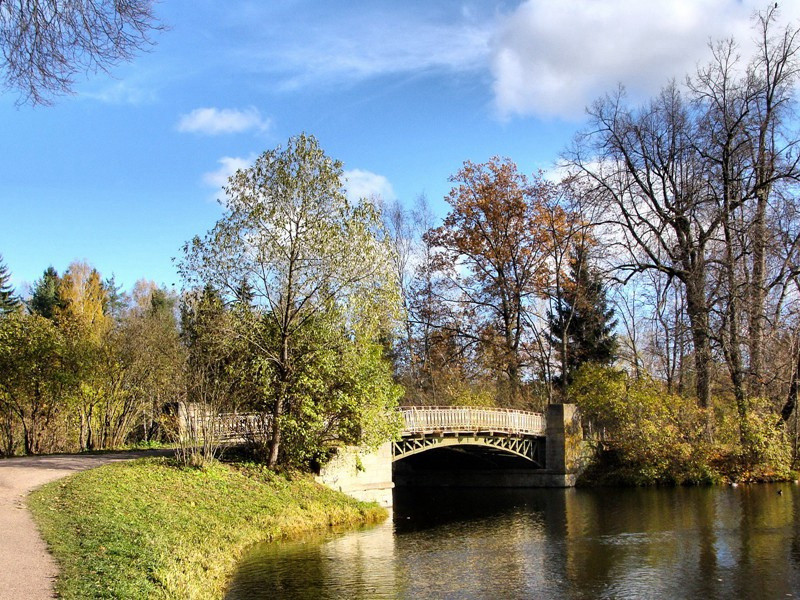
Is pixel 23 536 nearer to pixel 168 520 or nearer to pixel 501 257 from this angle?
pixel 168 520

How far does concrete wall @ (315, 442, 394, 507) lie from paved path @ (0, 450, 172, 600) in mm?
6781

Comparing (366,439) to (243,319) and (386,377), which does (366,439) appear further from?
(243,319)

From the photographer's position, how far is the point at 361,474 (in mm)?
23953

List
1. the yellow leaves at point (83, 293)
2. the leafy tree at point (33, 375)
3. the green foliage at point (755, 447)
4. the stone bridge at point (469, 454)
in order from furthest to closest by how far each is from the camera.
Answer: the yellow leaves at point (83, 293) < the green foliage at point (755, 447) < the stone bridge at point (469, 454) < the leafy tree at point (33, 375)

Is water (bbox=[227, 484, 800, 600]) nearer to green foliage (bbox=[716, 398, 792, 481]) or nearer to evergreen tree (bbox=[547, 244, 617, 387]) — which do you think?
green foliage (bbox=[716, 398, 792, 481])

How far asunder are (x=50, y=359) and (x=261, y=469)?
9.07 meters

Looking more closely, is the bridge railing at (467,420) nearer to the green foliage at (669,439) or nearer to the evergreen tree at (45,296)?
the green foliage at (669,439)

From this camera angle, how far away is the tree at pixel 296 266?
2078 centimetres

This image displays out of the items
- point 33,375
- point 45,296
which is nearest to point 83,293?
point 45,296

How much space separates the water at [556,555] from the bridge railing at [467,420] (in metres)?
3.13

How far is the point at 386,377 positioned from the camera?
22469mm

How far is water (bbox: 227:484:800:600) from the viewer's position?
13.1m

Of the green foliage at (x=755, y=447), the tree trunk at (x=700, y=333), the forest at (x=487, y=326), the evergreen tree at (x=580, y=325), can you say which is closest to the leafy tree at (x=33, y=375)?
the forest at (x=487, y=326)

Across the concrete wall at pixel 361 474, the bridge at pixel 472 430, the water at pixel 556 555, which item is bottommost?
the water at pixel 556 555
